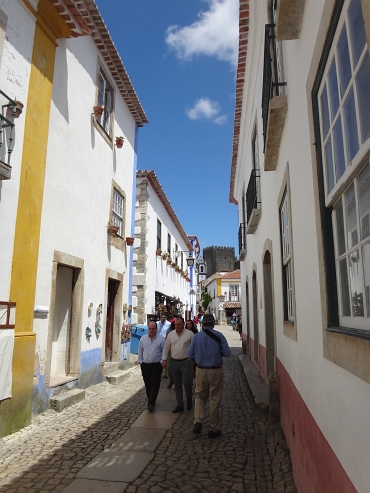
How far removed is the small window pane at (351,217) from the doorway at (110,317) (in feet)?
27.1

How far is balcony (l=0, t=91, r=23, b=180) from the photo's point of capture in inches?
199

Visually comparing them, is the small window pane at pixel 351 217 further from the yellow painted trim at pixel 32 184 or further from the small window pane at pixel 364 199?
the yellow painted trim at pixel 32 184

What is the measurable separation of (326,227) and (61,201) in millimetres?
5484

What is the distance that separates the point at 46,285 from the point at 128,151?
226 inches

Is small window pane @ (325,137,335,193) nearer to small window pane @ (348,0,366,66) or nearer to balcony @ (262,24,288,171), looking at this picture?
small window pane @ (348,0,366,66)

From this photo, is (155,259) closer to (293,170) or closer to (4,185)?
(4,185)

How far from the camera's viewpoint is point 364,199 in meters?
1.80

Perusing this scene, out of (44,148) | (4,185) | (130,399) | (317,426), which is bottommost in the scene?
(130,399)

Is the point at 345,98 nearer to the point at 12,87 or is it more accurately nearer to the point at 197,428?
the point at 197,428

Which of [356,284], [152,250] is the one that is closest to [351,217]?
[356,284]

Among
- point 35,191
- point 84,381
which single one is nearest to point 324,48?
point 35,191

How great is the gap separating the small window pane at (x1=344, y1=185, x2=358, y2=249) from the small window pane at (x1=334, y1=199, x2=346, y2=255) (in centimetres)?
10

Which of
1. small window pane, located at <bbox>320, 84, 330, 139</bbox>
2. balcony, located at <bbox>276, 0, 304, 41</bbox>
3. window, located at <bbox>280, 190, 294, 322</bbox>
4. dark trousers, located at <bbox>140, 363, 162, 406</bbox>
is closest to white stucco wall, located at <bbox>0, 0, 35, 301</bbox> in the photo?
dark trousers, located at <bbox>140, 363, 162, 406</bbox>

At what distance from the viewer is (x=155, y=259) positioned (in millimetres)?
15625
